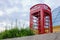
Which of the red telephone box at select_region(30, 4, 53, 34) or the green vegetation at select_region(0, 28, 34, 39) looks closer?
the green vegetation at select_region(0, 28, 34, 39)

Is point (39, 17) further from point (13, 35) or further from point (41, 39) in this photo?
point (41, 39)

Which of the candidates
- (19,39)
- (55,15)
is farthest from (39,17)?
(19,39)

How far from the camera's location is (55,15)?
34969 mm

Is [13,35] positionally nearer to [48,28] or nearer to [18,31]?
[18,31]

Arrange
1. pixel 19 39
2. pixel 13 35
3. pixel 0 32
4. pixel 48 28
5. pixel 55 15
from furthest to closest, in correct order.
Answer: pixel 55 15 → pixel 48 28 → pixel 0 32 → pixel 13 35 → pixel 19 39

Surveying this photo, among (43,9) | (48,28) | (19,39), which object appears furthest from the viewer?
(48,28)

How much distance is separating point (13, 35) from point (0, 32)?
3.58 ft

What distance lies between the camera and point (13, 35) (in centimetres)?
818

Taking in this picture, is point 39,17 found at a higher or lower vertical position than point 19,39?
higher

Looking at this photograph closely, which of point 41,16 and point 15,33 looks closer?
point 15,33

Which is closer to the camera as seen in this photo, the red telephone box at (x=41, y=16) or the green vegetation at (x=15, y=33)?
the green vegetation at (x=15, y=33)

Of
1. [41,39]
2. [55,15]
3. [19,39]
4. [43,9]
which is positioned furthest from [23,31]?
[55,15]

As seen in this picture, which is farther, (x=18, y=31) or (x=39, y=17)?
(x=39, y=17)

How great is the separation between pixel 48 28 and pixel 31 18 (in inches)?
112
